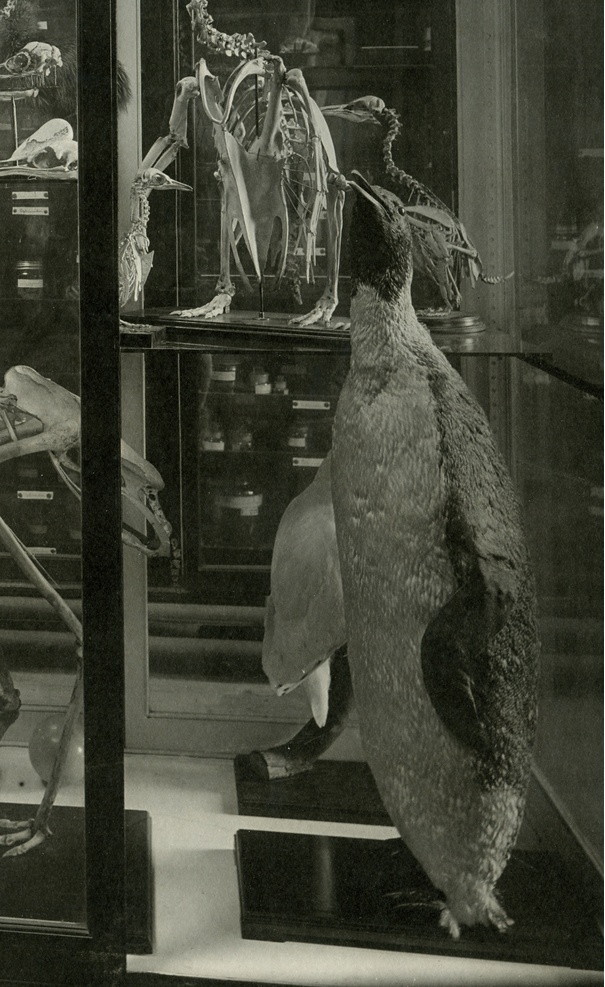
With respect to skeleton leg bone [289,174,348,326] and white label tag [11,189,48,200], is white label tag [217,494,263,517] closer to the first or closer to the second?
skeleton leg bone [289,174,348,326]

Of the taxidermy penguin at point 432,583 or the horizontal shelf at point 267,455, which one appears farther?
the horizontal shelf at point 267,455

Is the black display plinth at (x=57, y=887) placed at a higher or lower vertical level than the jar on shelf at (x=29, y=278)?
lower

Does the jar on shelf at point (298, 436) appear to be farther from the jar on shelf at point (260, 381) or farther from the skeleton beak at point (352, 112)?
the skeleton beak at point (352, 112)

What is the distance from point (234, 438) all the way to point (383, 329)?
0.30 m

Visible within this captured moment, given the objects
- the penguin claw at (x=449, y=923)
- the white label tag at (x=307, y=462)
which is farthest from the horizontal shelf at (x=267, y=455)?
the penguin claw at (x=449, y=923)

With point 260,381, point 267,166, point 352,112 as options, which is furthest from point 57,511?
point 352,112

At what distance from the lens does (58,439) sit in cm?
161

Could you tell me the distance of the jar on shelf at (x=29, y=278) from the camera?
157 cm

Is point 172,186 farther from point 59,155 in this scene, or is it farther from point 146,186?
point 59,155

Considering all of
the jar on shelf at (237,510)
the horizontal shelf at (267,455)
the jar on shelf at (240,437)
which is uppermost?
the jar on shelf at (240,437)

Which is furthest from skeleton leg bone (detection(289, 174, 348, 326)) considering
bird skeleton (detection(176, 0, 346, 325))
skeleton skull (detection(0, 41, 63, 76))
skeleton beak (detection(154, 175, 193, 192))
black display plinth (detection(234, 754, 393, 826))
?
black display plinth (detection(234, 754, 393, 826))

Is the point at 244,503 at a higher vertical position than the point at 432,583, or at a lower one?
higher

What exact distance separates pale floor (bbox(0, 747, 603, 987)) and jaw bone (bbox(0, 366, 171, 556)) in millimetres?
387

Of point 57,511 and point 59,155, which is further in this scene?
point 57,511
